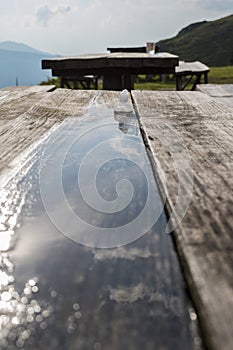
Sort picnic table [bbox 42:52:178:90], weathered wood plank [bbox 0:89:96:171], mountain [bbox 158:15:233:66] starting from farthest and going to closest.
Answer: mountain [bbox 158:15:233:66] → picnic table [bbox 42:52:178:90] → weathered wood plank [bbox 0:89:96:171]

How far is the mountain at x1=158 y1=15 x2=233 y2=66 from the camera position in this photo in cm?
5613

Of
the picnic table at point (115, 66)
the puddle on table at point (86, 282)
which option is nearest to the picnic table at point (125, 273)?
the puddle on table at point (86, 282)

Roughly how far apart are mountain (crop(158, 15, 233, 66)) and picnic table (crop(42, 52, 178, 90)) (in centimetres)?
5189

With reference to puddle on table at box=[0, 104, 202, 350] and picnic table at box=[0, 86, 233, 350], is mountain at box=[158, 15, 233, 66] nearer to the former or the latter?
picnic table at box=[0, 86, 233, 350]

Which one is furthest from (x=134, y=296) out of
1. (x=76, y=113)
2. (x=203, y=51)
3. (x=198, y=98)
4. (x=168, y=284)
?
(x=203, y=51)

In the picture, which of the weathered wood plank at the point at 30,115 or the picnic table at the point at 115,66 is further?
the picnic table at the point at 115,66

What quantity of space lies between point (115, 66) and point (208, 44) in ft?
203

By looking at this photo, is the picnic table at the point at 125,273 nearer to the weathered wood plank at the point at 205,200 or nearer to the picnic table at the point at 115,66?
the weathered wood plank at the point at 205,200

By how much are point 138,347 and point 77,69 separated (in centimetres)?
494

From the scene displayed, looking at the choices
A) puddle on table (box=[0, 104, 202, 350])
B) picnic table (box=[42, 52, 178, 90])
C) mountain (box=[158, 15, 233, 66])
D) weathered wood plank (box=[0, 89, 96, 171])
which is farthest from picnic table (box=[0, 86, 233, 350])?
mountain (box=[158, 15, 233, 66])

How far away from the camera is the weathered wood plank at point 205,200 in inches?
15.6

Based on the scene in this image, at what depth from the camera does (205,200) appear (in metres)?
0.66

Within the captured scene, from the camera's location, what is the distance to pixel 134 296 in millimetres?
445

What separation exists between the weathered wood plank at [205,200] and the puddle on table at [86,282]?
23 millimetres
